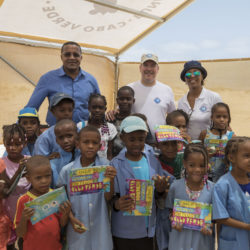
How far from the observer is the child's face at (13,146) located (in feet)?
8.59

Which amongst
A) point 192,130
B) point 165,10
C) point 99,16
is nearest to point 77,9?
point 99,16

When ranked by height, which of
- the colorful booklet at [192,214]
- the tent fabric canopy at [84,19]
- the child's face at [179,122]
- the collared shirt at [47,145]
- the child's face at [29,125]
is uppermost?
the tent fabric canopy at [84,19]

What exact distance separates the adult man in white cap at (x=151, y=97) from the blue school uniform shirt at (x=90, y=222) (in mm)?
1558

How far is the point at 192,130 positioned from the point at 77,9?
3.81m

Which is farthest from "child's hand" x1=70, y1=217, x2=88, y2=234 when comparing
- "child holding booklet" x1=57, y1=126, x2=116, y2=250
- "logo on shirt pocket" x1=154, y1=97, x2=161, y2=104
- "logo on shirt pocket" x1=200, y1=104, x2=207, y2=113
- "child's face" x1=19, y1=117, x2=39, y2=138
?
"logo on shirt pocket" x1=200, y1=104, x2=207, y2=113

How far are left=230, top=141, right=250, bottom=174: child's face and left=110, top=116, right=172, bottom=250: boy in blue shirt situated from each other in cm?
65

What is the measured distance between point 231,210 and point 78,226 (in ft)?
4.15

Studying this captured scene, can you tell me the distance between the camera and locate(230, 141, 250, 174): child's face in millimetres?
2307

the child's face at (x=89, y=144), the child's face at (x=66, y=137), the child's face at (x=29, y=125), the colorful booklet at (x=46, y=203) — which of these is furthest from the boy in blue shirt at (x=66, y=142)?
the child's face at (x=29, y=125)

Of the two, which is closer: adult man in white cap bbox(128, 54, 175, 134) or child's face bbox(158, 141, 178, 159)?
child's face bbox(158, 141, 178, 159)

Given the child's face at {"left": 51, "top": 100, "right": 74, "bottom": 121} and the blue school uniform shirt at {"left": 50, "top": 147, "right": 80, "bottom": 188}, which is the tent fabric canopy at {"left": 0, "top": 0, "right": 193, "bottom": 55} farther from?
the blue school uniform shirt at {"left": 50, "top": 147, "right": 80, "bottom": 188}

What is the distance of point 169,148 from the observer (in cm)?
272

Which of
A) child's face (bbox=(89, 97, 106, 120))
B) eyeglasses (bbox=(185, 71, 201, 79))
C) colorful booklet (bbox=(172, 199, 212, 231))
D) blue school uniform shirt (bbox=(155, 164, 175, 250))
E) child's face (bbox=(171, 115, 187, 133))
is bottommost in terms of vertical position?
blue school uniform shirt (bbox=(155, 164, 175, 250))

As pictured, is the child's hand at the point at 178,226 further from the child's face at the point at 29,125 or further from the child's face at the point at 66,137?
the child's face at the point at 29,125
